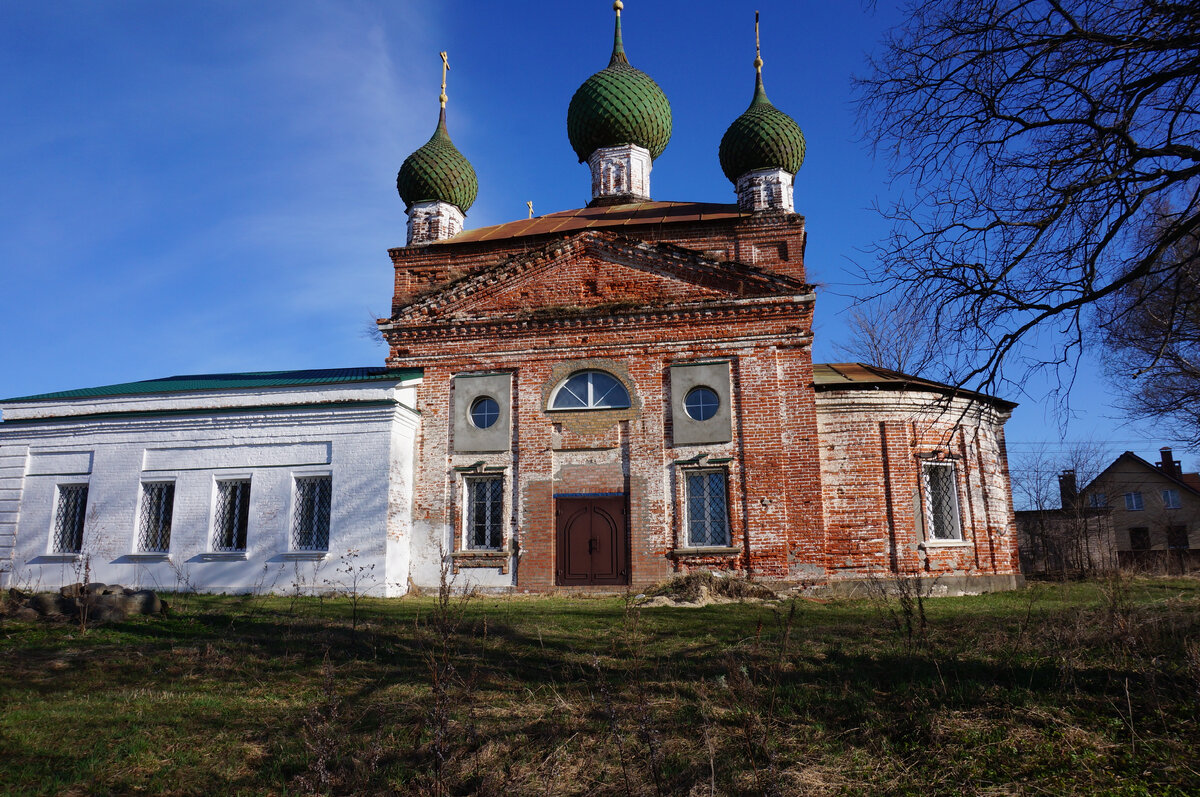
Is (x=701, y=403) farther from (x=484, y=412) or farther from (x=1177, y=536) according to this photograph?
(x=1177, y=536)

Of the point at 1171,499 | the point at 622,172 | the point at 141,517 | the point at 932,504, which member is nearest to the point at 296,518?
the point at 141,517

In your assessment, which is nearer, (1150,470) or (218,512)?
(218,512)

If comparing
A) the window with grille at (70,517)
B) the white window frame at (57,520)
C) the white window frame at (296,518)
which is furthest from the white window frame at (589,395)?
the window with grille at (70,517)

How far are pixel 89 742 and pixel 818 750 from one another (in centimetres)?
466

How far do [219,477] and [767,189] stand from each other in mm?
12494

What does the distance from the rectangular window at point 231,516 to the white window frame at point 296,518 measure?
2.85 ft

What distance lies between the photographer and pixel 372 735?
208 inches

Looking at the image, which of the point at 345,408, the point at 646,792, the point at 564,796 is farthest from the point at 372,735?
the point at 345,408

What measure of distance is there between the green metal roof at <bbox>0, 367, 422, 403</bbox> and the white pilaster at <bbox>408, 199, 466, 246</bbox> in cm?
332

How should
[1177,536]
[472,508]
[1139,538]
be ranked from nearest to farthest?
[472,508] → [1177,536] → [1139,538]

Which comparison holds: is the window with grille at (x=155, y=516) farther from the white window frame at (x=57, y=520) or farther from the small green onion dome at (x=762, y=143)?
the small green onion dome at (x=762, y=143)

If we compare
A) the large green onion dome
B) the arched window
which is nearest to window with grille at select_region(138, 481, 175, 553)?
the arched window

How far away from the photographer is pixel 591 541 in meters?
14.2

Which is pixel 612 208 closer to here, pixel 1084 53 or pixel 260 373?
pixel 260 373
